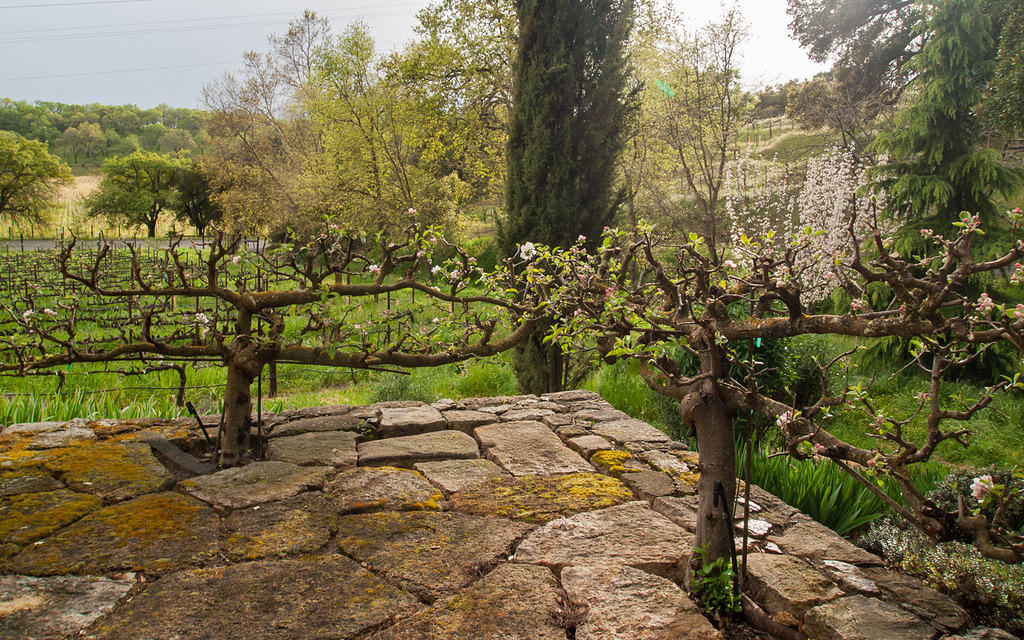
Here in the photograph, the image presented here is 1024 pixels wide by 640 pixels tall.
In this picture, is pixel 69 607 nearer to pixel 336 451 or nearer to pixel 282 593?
pixel 282 593

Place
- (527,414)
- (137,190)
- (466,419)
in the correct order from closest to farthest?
(466,419), (527,414), (137,190)

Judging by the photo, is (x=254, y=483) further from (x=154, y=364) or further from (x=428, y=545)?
(x=154, y=364)

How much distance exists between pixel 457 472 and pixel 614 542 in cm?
100

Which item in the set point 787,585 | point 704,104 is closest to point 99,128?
point 704,104

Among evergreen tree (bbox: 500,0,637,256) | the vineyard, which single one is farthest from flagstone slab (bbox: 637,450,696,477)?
evergreen tree (bbox: 500,0,637,256)

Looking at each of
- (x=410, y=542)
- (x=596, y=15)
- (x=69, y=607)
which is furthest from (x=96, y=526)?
(x=596, y=15)

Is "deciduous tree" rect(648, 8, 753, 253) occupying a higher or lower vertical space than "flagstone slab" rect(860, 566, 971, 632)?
higher

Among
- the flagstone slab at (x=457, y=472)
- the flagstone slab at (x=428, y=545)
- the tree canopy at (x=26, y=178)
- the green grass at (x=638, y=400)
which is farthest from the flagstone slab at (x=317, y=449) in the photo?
the tree canopy at (x=26, y=178)

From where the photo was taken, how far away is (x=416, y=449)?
10.8 ft

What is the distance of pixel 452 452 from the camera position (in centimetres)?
328

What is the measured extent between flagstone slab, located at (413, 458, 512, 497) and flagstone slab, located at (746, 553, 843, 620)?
127cm

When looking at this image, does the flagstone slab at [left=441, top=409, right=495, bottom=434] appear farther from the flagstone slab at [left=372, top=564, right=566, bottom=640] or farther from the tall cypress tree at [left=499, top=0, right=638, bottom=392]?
the tall cypress tree at [left=499, top=0, right=638, bottom=392]

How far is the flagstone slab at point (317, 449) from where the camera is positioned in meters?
3.12

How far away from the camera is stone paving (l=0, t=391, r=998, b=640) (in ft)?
5.85
